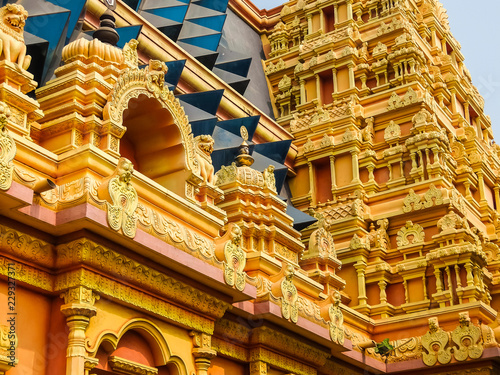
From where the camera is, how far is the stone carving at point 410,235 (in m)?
24.8

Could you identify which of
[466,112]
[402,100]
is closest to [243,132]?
[402,100]

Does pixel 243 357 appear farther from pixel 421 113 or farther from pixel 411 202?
pixel 421 113

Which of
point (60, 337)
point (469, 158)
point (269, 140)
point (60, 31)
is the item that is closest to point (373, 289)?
point (269, 140)

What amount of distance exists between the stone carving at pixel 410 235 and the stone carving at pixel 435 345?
10.6 feet

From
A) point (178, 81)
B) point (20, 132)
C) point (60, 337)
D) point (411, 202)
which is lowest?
point (60, 337)

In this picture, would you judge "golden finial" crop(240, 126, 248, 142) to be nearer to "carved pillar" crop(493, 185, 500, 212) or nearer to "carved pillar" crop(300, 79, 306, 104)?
"carved pillar" crop(300, 79, 306, 104)

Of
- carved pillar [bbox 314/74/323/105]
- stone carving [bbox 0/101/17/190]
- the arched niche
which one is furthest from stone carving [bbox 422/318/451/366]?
stone carving [bbox 0/101/17/190]

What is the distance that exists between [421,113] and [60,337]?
17543mm

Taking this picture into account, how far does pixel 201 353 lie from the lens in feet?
47.5

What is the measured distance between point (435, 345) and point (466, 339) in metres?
0.89

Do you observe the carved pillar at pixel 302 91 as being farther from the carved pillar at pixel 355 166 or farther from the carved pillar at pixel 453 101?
the carved pillar at pixel 453 101

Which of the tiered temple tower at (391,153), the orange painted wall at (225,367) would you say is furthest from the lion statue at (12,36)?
the tiered temple tower at (391,153)

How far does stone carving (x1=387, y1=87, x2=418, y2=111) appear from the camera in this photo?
27.5m

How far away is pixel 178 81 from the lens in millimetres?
22453
